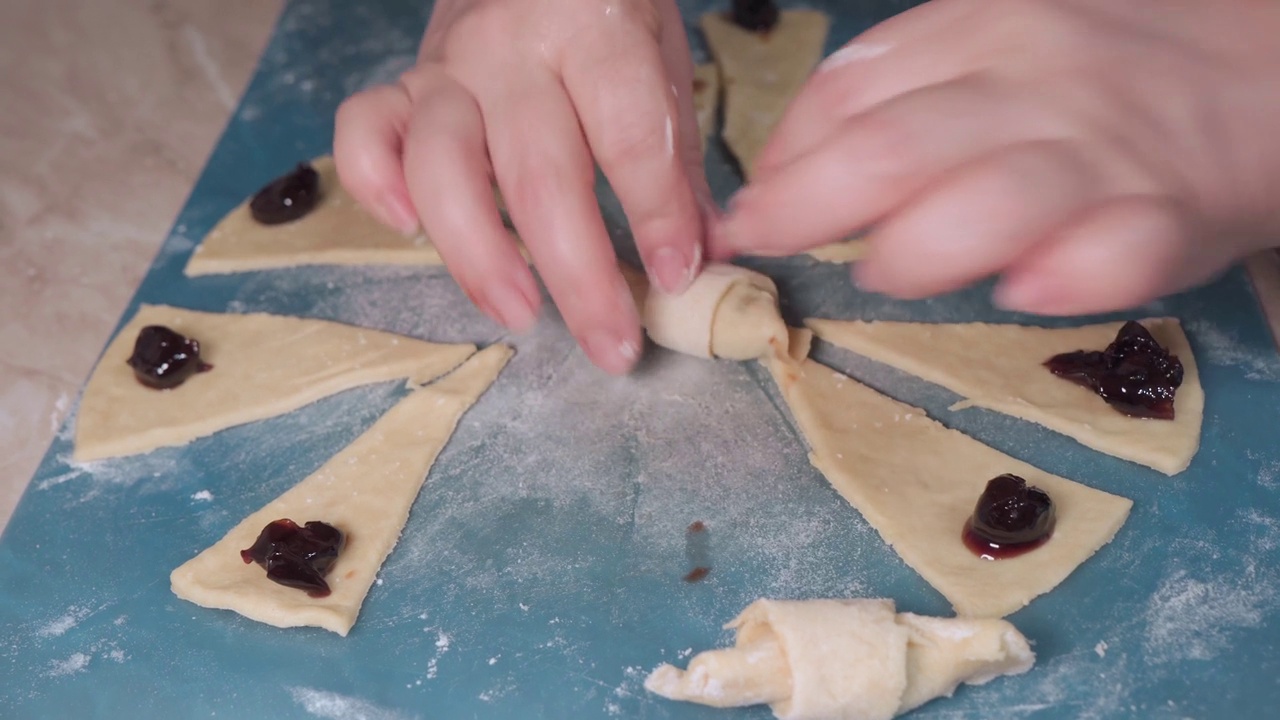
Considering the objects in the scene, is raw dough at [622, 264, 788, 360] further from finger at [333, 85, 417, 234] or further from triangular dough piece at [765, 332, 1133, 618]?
finger at [333, 85, 417, 234]

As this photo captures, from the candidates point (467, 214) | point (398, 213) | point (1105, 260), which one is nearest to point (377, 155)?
point (398, 213)

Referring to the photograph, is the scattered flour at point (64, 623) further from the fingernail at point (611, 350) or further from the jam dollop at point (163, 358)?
the fingernail at point (611, 350)

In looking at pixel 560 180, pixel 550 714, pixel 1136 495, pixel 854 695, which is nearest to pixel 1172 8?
pixel 1136 495

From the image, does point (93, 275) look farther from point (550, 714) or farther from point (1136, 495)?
point (1136, 495)

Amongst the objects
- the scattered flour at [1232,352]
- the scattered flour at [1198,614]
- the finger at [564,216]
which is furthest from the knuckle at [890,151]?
the scattered flour at [1232,352]

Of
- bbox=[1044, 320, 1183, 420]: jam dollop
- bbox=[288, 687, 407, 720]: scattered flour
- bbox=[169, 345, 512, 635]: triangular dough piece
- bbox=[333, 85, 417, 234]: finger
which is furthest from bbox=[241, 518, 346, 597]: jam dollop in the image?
bbox=[1044, 320, 1183, 420]: jam dollop

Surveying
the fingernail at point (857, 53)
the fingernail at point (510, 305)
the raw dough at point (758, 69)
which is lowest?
the raw dough at point (758, 69)
